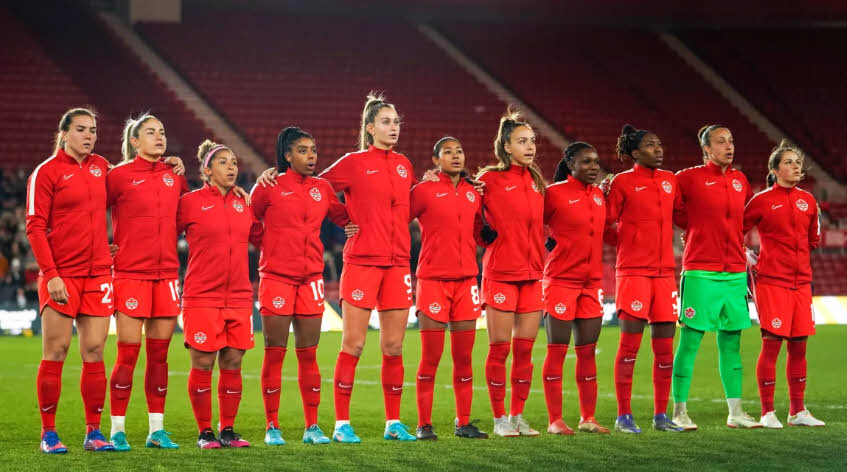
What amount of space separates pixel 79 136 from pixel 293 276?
152 centimetres

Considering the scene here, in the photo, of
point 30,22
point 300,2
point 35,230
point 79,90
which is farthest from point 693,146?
point 35,230

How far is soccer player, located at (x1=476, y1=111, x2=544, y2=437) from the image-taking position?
7758mm

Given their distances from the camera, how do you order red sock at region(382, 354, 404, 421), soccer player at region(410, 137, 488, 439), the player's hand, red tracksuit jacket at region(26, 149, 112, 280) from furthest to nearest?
soccer player at region(410, 137, 488, 439), red sock at region(382, 354, 404, 421), red tracksuit jacket at region(26, 149, 112, 280), the player's hand

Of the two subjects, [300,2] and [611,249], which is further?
[300,2]

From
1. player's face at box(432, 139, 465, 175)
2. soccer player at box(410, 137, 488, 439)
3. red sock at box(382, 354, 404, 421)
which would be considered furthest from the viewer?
player's face at box(432, 139, 465, 175)

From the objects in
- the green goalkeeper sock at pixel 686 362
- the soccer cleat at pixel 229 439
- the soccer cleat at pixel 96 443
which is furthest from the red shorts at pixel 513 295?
the soccer cleat at pixel 96 443

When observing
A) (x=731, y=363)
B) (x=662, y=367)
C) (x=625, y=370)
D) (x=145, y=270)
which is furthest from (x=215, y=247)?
(x=731, y=363)

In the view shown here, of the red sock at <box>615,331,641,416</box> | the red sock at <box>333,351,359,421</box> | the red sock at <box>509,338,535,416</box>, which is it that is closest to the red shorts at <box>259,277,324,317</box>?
the red sock at <box>333,351,359,421</box>

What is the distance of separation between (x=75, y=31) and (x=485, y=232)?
2159 cm

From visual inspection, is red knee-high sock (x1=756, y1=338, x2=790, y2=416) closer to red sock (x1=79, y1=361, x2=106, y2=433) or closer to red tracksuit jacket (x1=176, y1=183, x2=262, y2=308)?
red tracksuit jacket (x1=176, y1=183, x2=262, y2=308)

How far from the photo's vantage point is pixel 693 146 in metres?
27.3

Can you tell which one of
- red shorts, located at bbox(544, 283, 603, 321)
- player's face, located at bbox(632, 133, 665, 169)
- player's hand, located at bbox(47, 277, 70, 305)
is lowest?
red shorts, located at bbox(544, 283, 603, 321)

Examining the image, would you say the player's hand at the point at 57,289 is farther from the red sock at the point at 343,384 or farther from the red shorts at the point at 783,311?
the red shorts at the point at 783,311

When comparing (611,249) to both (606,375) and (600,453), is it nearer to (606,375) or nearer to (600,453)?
(606,375)
